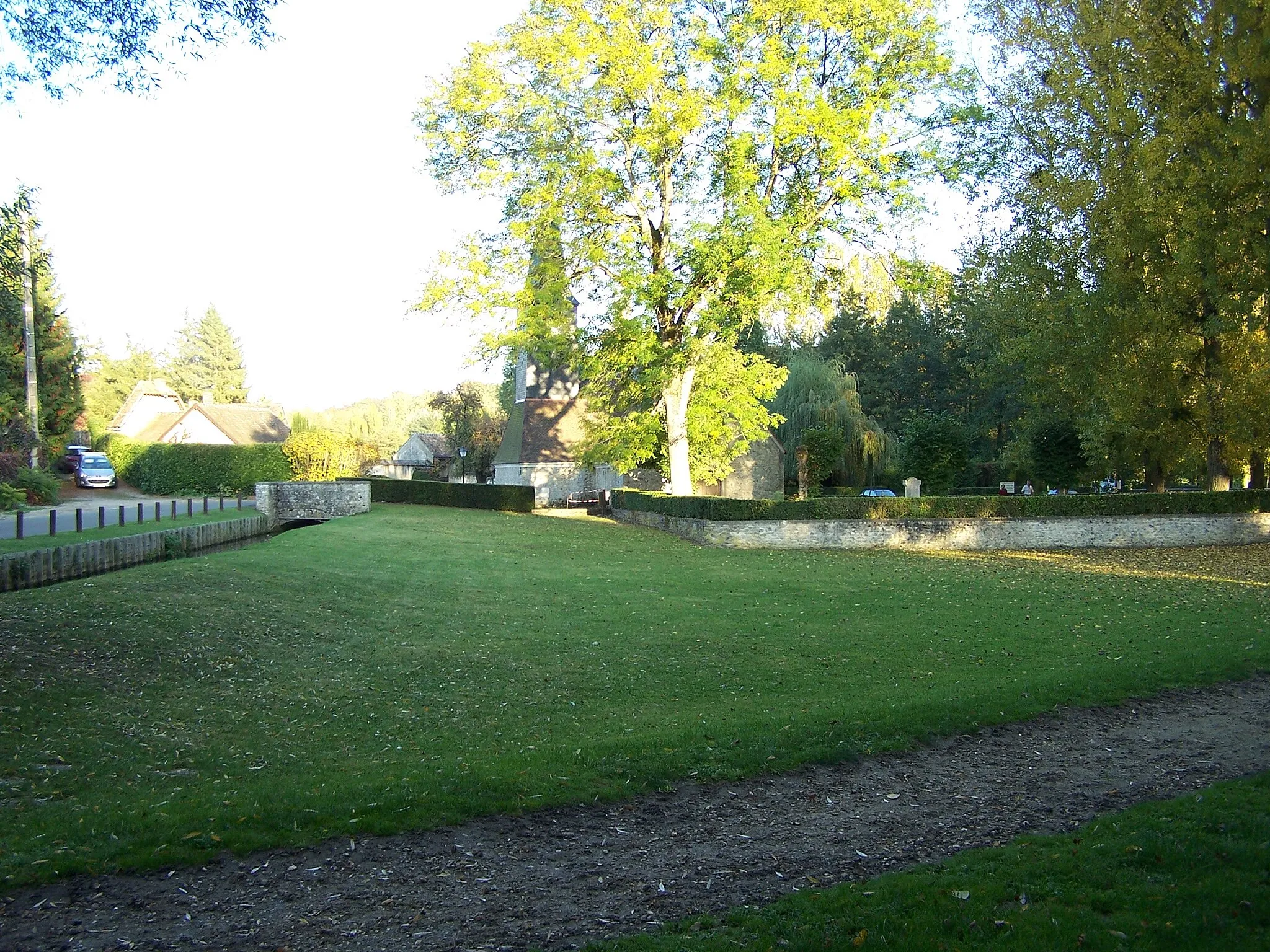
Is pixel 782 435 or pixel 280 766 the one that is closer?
pixel 280 766

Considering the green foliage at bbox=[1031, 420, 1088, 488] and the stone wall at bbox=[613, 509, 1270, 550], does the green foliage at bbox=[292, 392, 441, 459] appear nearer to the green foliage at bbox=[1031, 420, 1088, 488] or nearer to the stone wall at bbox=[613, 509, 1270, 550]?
the stone wall at bbox=[613, 509, 1270, 550]

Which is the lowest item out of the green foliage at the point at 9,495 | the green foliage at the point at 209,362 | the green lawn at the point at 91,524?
the green lawn at the point at 91,524

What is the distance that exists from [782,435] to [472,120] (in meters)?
25.7

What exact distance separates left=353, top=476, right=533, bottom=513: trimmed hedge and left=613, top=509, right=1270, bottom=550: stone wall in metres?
19.7

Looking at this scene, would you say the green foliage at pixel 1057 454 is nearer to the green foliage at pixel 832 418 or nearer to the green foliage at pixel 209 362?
the green foliage at pixel 832 418

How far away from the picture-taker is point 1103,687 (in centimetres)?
950

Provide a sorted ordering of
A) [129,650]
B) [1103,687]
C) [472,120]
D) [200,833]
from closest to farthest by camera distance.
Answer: [200,833] → [1103,687] → [129,650] → [472,120]

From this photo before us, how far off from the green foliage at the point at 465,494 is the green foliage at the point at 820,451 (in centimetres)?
1441

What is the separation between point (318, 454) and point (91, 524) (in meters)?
17.8

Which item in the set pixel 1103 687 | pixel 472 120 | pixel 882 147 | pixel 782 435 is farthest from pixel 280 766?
pixel 782 435

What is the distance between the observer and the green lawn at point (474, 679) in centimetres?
641

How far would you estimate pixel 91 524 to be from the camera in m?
23.6

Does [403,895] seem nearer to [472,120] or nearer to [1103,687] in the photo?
[1103,687]

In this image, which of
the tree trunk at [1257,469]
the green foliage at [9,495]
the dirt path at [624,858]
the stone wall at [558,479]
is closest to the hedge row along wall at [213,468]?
the stone wall at [558,479]
